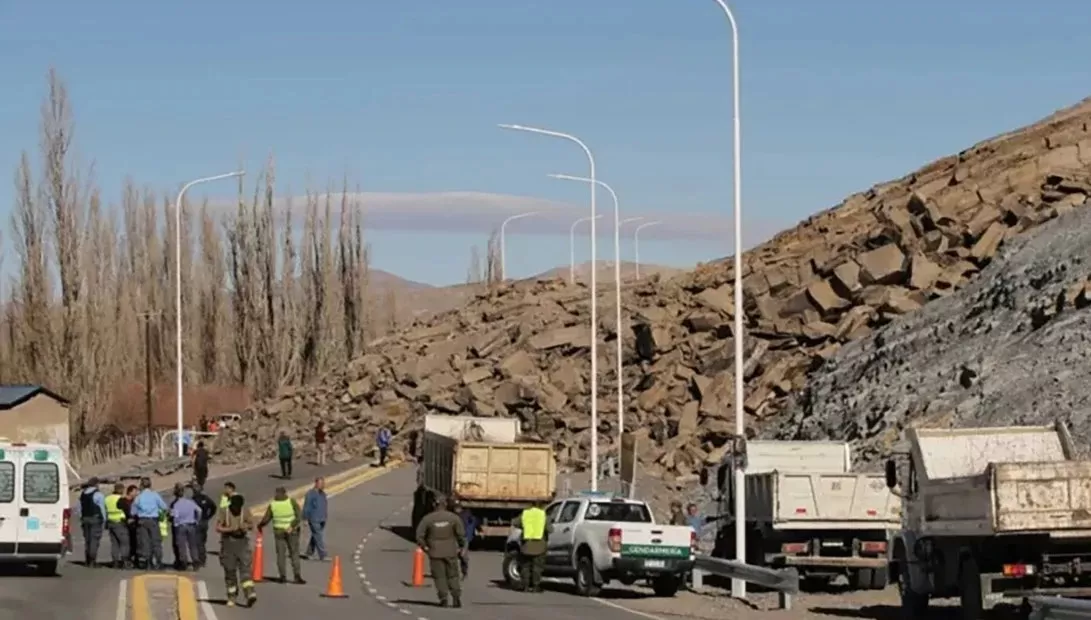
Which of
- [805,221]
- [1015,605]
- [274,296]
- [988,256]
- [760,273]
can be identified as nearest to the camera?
[1015,605]

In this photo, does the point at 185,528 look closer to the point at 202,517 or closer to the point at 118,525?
the point at 202,517

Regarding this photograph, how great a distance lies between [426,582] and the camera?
31484mm

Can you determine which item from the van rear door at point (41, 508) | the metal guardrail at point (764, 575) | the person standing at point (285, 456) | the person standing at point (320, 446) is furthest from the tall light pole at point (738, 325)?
the person standing at point (320, 446)

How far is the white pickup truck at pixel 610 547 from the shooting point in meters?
29.3

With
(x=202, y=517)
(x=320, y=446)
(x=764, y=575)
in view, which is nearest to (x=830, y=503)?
(x=764, y=575)

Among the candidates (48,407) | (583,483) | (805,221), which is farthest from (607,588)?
(805,221)

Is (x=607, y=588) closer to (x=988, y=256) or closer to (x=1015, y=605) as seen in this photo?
(x=1015, y=605)

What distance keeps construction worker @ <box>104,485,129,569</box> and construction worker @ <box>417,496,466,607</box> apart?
8.85 m

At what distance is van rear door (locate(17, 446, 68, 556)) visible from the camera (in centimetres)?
2938

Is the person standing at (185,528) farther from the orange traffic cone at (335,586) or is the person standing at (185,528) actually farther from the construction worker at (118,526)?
the orange traffic cone at (335,586)

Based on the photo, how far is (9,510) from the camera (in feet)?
95.8

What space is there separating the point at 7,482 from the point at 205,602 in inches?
221

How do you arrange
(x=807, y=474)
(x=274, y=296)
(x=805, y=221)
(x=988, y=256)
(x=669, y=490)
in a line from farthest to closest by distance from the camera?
(x=274, y=296) → (x=805, y=221) → (x=988, y=256) → (x=669, y=490) → (x=807, y=474)

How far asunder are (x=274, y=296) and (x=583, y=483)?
137 ft
